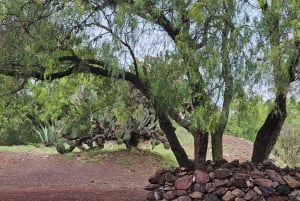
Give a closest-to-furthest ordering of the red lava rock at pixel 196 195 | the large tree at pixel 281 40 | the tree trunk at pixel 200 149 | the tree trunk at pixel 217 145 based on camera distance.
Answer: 1. the large tree at pixel 281 40
2. the red lava rock at pixel 196 195
3. the tree trunk at pixel 200 149
4. the tree trunk at pixel 217 145

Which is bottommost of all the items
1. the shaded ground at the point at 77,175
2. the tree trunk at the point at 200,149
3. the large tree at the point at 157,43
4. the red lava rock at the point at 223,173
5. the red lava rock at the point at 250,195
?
the shaded ground at the point at 77,175

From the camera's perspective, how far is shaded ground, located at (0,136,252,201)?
960 centimetres

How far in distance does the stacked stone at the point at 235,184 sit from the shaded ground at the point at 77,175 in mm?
1471

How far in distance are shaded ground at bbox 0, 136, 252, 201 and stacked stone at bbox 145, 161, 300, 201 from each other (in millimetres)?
1471

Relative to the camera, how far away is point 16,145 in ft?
61.6

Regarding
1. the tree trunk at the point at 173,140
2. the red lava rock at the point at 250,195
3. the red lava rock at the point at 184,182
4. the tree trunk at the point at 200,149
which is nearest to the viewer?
the red lava rock at the point at 250,195

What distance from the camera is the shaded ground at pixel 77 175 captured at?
31.5ft

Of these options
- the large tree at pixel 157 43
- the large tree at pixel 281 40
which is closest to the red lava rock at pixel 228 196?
the large tree at pixel 157 43

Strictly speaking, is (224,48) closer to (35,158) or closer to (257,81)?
(257,81)

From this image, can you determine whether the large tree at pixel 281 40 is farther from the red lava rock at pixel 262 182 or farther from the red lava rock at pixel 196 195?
the red lava rock at pixel 196 195

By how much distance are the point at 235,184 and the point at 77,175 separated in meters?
5.83

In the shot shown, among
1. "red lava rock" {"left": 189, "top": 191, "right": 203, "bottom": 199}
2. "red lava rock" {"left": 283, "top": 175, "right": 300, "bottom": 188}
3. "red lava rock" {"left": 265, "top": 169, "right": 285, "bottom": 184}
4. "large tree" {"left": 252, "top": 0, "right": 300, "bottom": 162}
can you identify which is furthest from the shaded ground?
"large tree" {"left": 252, "top": 0, "right": 300, "bottom": 162}

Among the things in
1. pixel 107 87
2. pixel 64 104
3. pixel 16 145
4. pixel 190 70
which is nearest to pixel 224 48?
pixel 190 70

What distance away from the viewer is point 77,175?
40.6 feet
